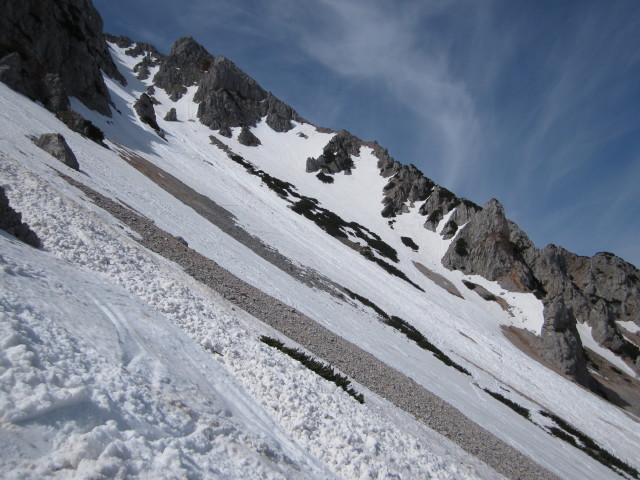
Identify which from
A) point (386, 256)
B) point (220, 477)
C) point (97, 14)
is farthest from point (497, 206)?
point (97, 14)

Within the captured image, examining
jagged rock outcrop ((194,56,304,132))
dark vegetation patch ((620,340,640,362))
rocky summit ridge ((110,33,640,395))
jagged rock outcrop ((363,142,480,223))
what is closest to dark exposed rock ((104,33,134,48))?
rocky summit ridge ((110,33,640,395))

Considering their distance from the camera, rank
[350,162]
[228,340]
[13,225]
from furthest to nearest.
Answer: [350,162] → [228,340] → [13,225]

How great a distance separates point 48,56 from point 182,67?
3729 inches

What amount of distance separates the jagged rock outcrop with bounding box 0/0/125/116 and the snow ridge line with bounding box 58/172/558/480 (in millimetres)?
26125

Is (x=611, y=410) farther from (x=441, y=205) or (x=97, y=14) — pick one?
(x=97, y=14)

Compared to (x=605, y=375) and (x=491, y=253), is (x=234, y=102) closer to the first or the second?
(x=491, y=253)

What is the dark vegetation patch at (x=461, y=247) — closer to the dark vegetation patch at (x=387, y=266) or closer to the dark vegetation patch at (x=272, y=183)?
the dark vegetation patch at (x=387, y=266)

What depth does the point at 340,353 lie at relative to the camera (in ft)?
55.6

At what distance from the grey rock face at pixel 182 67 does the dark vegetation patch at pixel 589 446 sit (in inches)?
5102

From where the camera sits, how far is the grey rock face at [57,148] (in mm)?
23250

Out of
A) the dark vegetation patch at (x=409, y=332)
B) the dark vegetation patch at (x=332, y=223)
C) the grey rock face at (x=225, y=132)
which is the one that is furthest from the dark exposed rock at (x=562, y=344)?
the grey rock face at (x=225, y=132)

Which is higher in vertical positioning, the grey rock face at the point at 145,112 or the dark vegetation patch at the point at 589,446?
the grey rock face at the point at 145,112

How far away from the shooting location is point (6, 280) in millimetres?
7848

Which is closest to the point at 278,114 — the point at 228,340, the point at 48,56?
the point at 48,56
